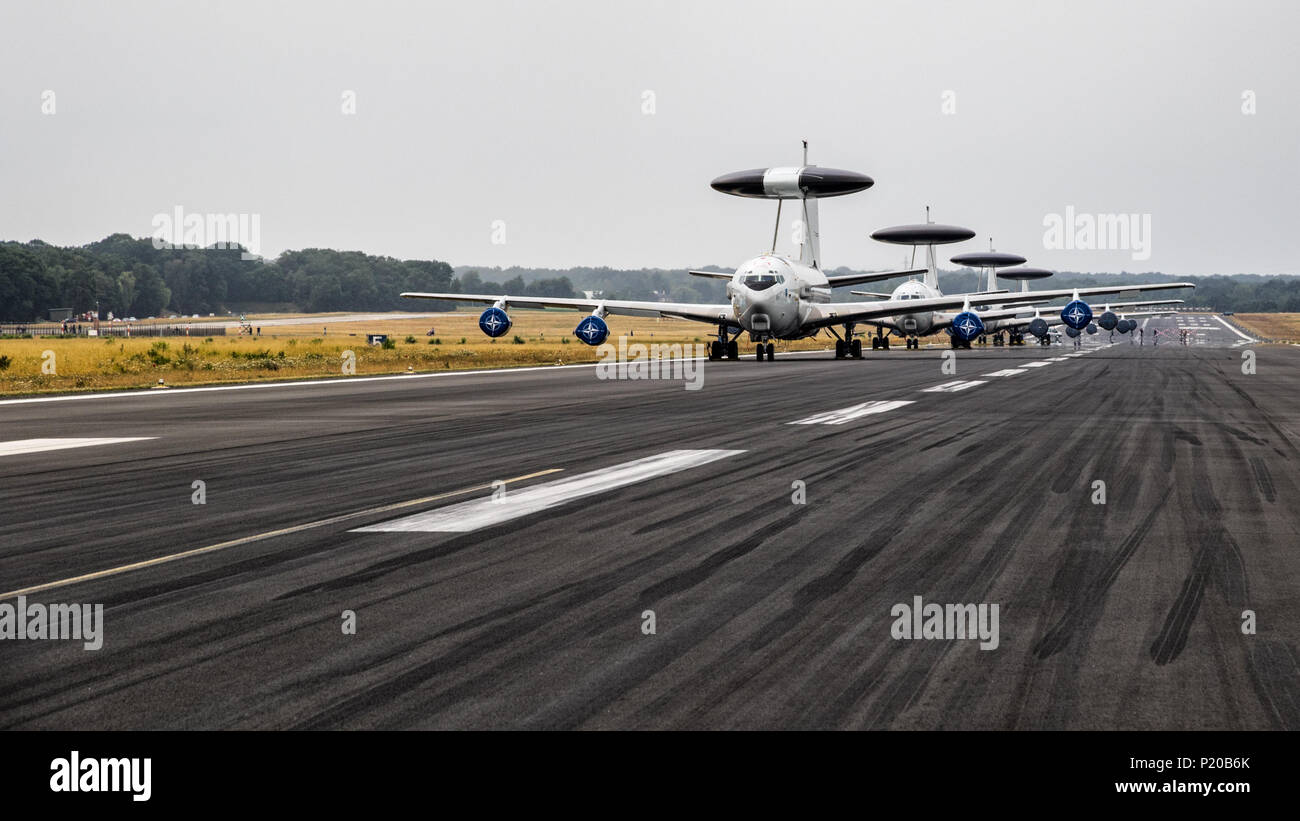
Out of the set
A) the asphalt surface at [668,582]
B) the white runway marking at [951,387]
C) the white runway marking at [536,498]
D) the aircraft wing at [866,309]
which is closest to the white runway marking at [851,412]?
the asphalt surface at [668,582]

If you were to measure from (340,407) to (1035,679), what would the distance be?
22.9 meters

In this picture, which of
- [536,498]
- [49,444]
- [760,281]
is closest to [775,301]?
[760,281]

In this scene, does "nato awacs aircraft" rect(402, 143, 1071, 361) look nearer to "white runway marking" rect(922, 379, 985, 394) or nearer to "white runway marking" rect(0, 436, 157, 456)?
"white runway marking" rect(922, 379, 985, 394)

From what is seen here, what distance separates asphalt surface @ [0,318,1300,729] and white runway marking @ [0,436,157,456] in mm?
829

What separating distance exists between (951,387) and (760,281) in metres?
15.6

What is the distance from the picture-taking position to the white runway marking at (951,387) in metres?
31.8

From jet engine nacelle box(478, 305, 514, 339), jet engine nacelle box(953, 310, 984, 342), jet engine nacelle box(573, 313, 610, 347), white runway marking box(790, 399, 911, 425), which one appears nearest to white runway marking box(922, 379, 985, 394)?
white runway marking box(790, 399, 911, 425)

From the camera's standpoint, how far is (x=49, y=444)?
18766 millimetres

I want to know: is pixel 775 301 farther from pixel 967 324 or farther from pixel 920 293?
pixel 920 293

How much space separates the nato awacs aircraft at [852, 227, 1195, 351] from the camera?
5141 cm

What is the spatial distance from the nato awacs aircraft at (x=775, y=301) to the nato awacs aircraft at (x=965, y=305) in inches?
43.8
